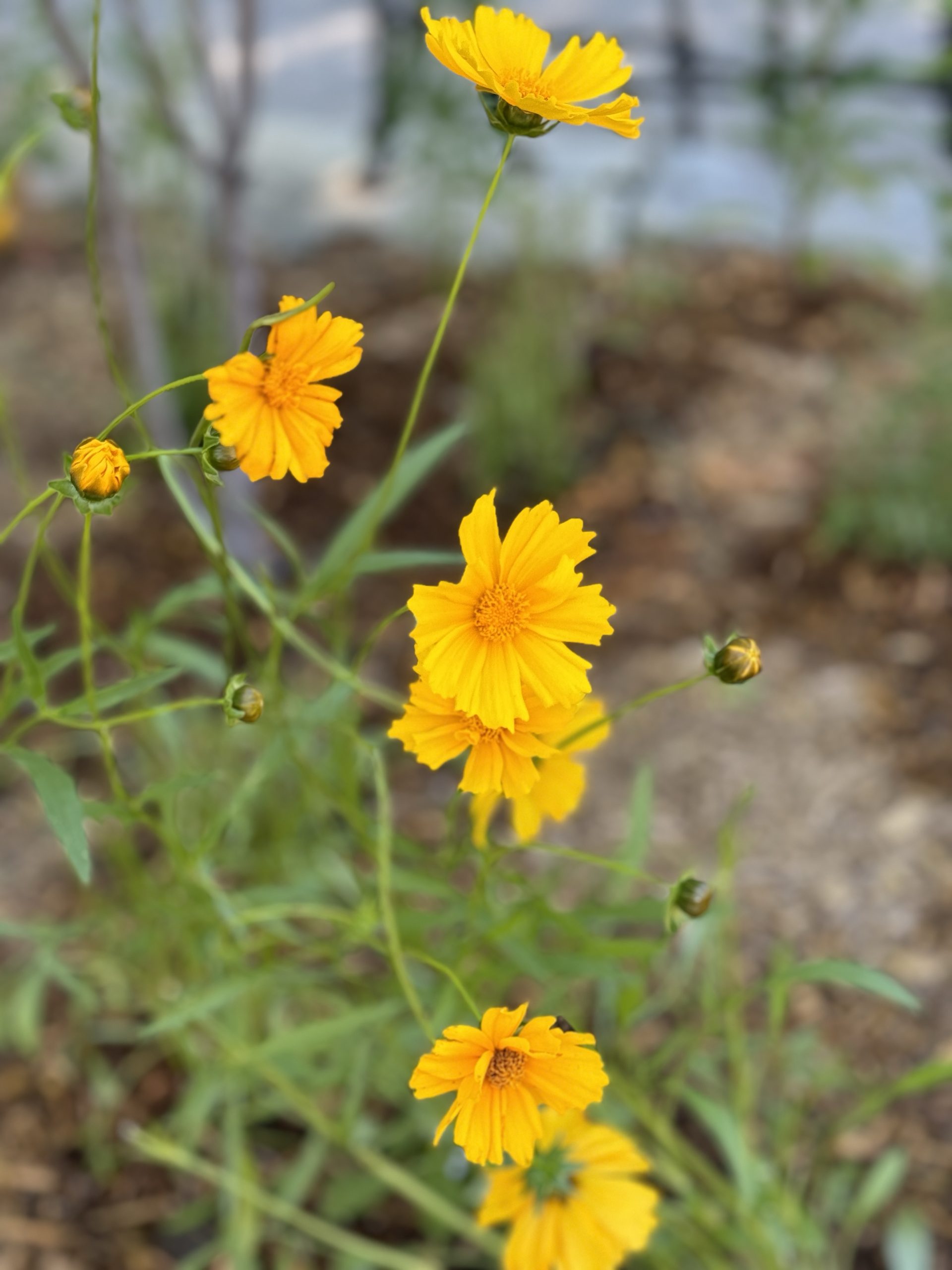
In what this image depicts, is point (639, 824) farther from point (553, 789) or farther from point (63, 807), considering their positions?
point (63, 807)

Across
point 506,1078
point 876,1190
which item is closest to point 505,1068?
point 506,1078

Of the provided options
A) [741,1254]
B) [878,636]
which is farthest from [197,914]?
[878,636]

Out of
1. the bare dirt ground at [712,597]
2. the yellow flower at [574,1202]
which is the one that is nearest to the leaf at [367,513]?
the yellow flower at [574,1202]

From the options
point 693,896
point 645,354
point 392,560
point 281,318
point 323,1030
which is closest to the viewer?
point 281,318

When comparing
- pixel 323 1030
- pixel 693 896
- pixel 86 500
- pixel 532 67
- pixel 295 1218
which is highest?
pixel 532 67

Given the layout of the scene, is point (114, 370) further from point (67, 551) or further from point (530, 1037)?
point (67, 551)

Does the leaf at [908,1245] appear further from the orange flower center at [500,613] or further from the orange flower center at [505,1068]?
the orange flower center at [500,613]

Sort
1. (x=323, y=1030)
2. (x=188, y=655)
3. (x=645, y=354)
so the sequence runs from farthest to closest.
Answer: (x=645, y=354), (x=188, y=655), (x=323, y=1030)
